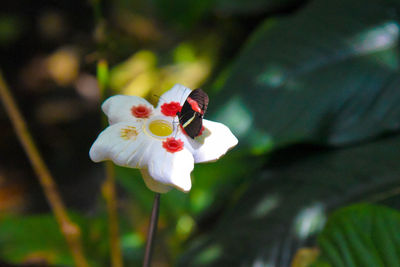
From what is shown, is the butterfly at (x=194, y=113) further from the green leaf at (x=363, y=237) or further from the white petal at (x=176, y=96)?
the green leaf at (x=363, y=237)

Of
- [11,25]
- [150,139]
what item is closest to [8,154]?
[11,25]

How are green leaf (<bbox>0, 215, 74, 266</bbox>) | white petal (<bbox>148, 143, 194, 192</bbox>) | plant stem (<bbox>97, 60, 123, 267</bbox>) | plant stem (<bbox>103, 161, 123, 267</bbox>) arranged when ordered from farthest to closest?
green leaf (<bbox>0, 215, 74, 266</bbox>) → plant stem (<bbox>103, 161, 123, 267</bbox>) → plant stem (<bbox>97, 60, 123, 267</bbox>) → white petal (<bbox>148, 143, 194, 192</bbox>)

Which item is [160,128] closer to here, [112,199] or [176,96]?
[176,96]

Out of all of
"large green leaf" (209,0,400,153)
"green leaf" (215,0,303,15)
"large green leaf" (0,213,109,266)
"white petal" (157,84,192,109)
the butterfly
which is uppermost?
"green leaf" (215,0,303,15)

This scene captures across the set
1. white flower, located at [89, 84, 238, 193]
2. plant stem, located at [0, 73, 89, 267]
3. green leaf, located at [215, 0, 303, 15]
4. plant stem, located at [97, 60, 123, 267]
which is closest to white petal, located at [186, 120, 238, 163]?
white flower, located at [89, 84, 238, 193]

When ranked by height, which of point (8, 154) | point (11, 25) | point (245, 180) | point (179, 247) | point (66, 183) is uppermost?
point (11, 25)

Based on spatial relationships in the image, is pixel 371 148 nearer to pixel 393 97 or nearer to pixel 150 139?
pixel 393 97

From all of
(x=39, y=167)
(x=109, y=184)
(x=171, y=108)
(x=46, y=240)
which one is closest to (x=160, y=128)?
(x=171, y=108)

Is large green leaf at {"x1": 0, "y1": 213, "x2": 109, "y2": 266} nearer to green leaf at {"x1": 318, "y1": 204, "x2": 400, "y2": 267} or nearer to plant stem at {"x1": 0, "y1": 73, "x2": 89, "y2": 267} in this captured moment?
plant stem at {"x1": 0, "y1": 73, "x2": 89, "y2": 267}
